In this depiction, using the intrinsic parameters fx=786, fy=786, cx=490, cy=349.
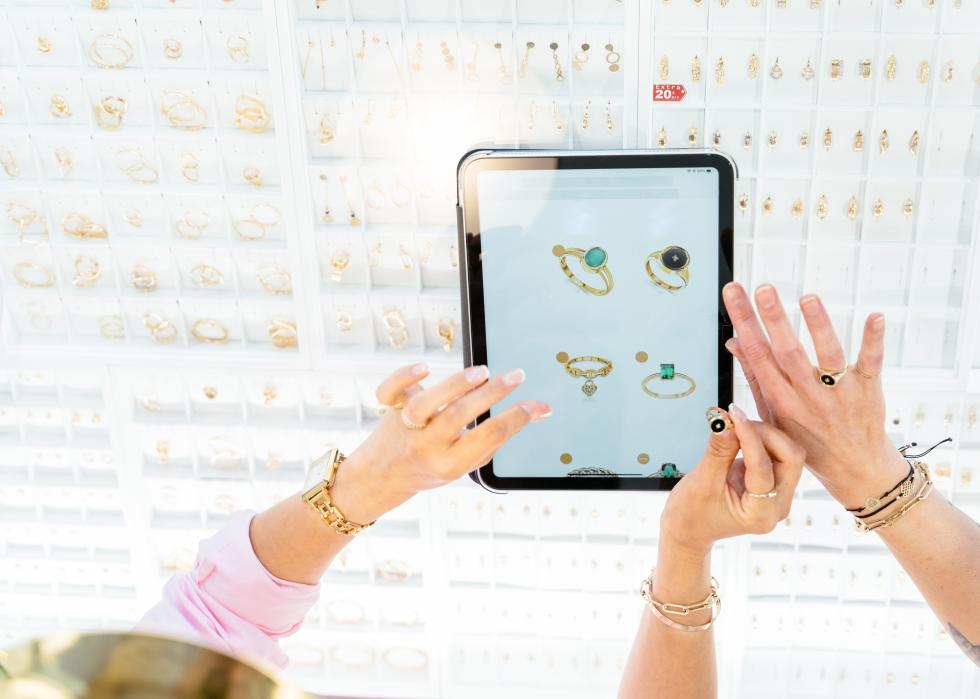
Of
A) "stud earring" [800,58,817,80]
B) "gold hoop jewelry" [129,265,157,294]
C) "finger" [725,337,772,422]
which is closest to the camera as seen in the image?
"finger" [725,337,772,422]

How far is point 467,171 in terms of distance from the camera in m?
1.28

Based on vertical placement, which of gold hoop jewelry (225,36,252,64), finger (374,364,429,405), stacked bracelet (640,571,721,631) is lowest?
stacked bracelet (640,571,721,631)

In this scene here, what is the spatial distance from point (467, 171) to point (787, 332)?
0.65 m

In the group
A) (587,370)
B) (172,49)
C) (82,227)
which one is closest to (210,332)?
(82,227)

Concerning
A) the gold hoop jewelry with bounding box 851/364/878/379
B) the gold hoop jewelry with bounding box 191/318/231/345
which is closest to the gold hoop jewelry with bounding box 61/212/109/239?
the gold hoop jewelry with bounding box 191/318/231/345

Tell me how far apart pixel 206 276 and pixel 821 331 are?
1.24 metres

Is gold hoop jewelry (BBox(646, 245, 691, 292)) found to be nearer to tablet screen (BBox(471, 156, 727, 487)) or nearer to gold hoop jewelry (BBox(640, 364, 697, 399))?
tablet screen (BBox(471, 156, 727, 487))

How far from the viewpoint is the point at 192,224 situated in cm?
158

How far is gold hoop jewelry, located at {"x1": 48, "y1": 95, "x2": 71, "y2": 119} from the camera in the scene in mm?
1508

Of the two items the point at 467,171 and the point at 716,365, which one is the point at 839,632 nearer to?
the point at 716,365

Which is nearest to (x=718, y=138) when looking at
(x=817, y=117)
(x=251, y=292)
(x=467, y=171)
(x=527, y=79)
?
(x=817, y=117)

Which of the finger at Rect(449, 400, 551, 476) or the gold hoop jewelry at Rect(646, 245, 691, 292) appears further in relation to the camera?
the gold hoop jewelry at Rect(646, 245, 691, 292)

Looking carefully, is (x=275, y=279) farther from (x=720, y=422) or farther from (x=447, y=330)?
(x=720, y=422)

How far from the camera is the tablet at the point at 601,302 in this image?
128 centimetres
